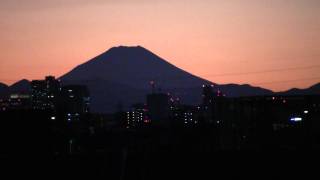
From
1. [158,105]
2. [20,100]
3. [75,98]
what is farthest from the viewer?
[20,100]

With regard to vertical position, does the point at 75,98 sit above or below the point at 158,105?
above

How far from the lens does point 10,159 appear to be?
15273 mm

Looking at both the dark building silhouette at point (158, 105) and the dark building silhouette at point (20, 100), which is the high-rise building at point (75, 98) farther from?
the dark building silhouette at point (158, 105)

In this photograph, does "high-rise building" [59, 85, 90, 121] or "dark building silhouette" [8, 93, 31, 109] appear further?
"high-rise building" [59, 85, 90, 121]

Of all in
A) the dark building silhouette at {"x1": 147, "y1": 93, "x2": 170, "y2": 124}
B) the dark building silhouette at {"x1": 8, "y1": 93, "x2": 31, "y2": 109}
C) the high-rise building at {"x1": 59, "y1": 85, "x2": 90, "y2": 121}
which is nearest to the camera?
the dark building silhouette at {"x1": 8, "y1": 93, "x2": 31, "y2": 109}

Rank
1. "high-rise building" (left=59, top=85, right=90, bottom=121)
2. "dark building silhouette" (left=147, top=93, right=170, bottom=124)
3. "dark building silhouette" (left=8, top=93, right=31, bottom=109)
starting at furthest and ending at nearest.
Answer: "dark building silhouette" (left=147, top=93, right=170, bottom=124) → "high-rise building" (left=59, top=85, right=90, bottom=121) → "dark building silhouette" (left=8, top=93, right=31, bottom=109)

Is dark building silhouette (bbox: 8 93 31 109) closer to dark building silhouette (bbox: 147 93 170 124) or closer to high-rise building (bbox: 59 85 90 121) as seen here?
high-rise building (bbox: 59 85 90 121)

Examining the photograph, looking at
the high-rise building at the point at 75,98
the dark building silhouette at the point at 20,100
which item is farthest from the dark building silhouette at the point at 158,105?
the dark building silhouette at the point at 20,100

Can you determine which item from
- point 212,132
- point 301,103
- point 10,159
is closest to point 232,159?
point 10,159

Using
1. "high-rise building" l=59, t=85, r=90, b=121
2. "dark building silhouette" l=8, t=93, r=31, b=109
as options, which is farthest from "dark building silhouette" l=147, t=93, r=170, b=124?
"dark building silhouette" l=8, t=93, r=31, b=109

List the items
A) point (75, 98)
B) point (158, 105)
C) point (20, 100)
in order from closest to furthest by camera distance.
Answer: point (75, 98), point (158, 105), point (20, 100)

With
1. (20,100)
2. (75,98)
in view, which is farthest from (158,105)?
(20,100)

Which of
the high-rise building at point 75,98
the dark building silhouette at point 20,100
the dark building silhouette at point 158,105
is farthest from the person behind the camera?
the dark building silhouette at point 158,105

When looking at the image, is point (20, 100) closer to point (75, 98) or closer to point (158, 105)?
point (75, 98)
